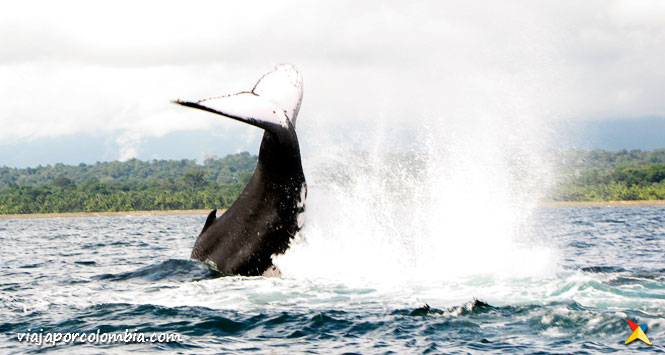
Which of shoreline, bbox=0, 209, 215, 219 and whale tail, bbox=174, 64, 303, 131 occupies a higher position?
whale tail, bbox=174, 64, 303, 131

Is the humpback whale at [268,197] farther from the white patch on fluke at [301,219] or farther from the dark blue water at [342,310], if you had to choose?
the dark blue water at [342,310]

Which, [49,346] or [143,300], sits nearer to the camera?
[49,346]

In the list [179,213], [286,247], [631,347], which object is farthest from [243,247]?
[179,213]

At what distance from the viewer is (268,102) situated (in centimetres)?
988

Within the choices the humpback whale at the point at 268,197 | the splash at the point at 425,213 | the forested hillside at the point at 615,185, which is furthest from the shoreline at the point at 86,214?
the humpback whale at the point at 268,197

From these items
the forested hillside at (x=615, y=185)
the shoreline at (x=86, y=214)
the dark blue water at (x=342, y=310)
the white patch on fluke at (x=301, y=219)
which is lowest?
the shoreline at (x=86, y=214)

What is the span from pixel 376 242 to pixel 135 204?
105340mm

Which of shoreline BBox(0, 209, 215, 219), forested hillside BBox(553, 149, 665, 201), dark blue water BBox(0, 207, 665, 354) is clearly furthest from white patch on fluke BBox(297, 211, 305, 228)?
shoreline BBox(0, 209, 215, 219)

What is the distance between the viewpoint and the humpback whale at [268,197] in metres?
10.0

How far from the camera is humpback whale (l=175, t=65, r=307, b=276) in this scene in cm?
1000

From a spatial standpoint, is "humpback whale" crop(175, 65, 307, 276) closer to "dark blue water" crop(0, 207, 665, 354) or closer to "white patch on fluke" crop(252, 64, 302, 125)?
"white patch on fluke" crop(252, 64, 302, 125)

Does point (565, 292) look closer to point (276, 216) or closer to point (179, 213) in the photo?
point (276, 216)

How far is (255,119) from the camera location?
31.0 ft

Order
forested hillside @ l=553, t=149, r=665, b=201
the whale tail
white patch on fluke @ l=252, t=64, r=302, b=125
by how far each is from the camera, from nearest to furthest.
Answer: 1. the whale tail
2. white patch on fluke @ l=252, t=64, r=302, b=125
3. forested hillside @ l=553, t=149, r=665, b=201
